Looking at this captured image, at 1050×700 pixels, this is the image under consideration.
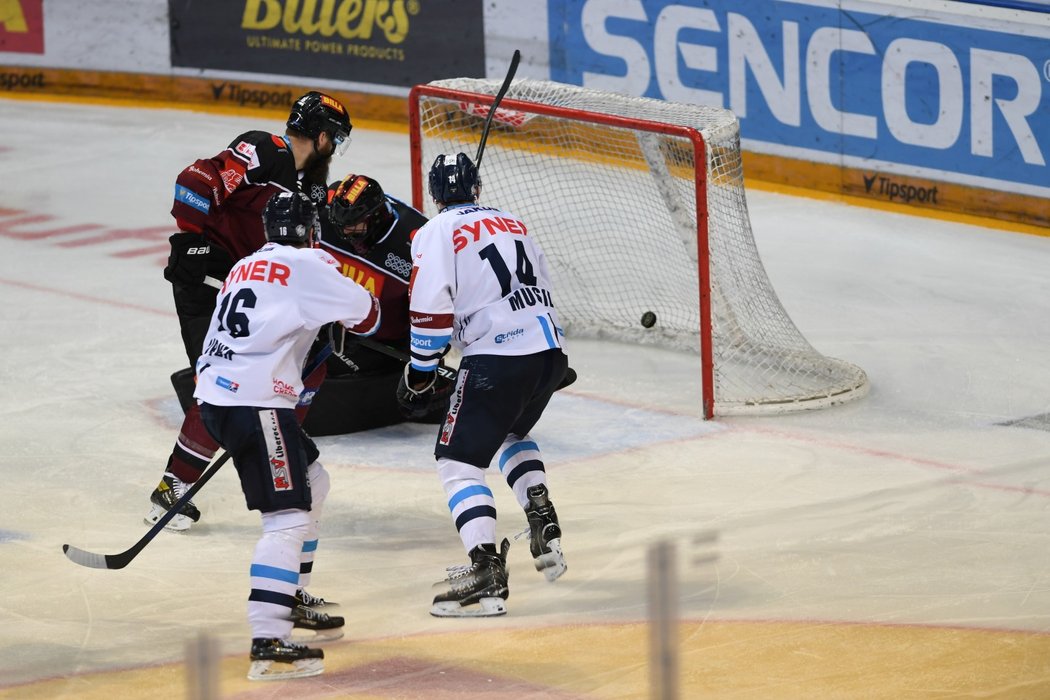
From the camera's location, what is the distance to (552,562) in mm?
4992

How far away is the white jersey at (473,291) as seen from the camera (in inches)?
189

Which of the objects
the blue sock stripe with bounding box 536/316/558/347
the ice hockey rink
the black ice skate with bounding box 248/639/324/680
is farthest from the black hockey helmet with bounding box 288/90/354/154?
the black ice skate with bounding box 248/639/324/680

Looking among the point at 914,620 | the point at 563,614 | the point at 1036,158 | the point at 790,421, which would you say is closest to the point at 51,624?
the point at 563,614

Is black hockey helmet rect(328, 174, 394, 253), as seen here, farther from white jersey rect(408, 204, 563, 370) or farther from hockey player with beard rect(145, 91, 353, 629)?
white jersey rect(408, 204, 563, 370)

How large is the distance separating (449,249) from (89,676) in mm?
1444

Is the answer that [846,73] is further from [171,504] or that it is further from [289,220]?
[289,220]

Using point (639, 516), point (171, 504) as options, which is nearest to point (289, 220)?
point (171, 504)

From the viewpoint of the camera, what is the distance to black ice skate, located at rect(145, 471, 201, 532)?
18.3ft

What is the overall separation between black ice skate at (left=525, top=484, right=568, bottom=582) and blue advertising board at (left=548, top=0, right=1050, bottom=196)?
15.6 ft

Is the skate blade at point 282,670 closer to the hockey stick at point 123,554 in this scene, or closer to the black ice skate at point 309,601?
the black ice skate at point 309,601

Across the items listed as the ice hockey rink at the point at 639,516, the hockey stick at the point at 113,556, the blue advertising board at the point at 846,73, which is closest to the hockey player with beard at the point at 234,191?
the ice hockey rink at the point at 639,516

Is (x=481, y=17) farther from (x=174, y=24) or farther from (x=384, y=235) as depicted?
(x=384, y=235)

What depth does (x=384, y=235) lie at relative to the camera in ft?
19.6

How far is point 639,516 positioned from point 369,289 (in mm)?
1244
